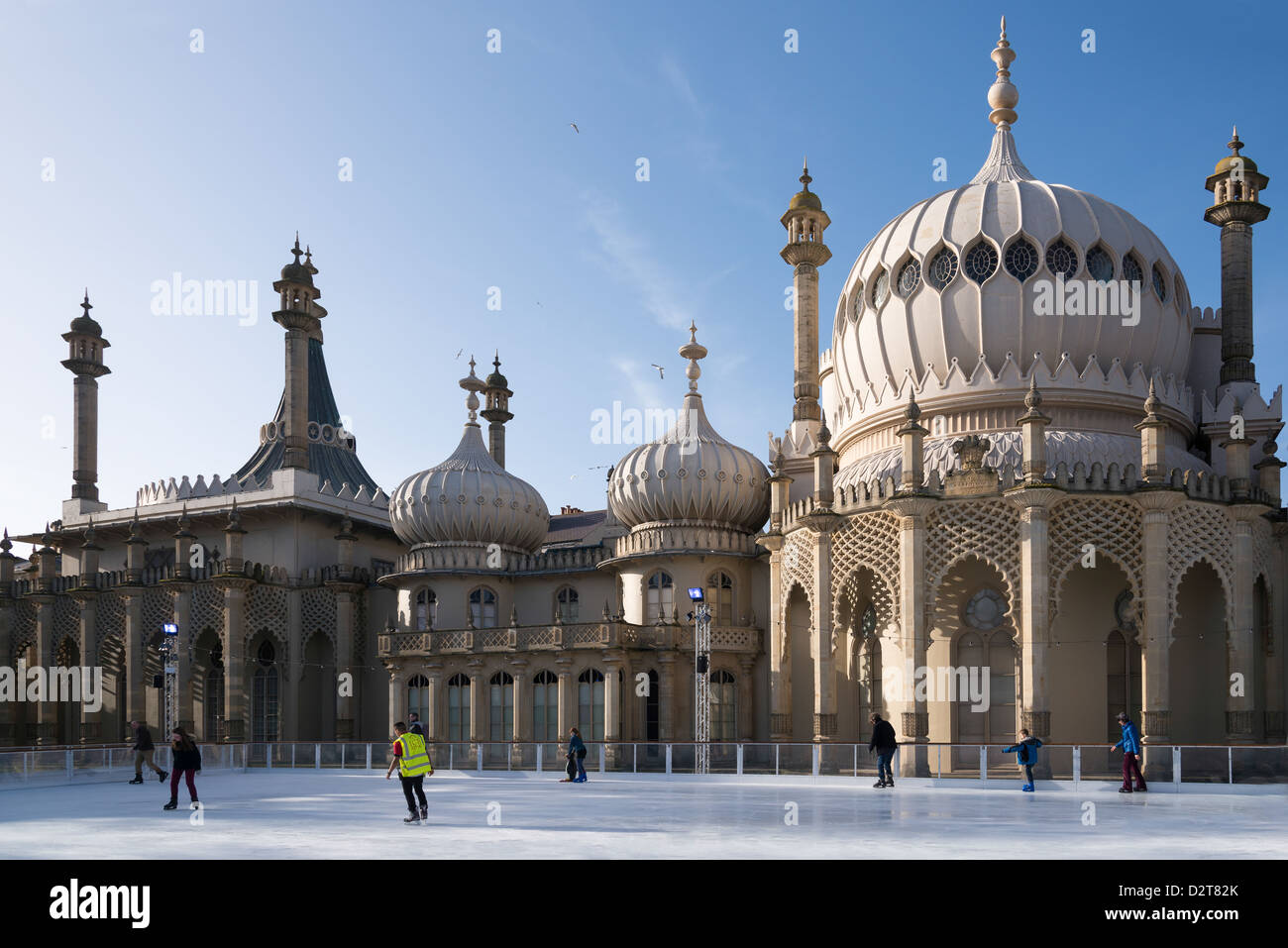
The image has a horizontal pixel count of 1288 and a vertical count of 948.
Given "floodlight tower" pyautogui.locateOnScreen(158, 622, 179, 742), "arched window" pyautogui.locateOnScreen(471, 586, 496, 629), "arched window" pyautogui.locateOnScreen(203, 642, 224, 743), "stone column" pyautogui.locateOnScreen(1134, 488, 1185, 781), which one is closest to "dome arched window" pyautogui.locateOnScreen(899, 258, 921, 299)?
"stone column" pyautogui.locateOnScreen(1134, 488, 1185, 781)

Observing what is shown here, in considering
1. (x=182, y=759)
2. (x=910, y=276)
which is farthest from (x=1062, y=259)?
(x=182, y=759)

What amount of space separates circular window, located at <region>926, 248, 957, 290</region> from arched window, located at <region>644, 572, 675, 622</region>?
11416 mm

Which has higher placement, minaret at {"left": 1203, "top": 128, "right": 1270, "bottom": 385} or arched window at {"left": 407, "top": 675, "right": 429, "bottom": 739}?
minaret at {"left": 1203, "top": 128, "right": 1270, "bottom": 385}

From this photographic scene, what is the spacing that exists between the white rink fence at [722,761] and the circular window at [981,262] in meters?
12.4

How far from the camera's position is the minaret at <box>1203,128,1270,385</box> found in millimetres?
34500

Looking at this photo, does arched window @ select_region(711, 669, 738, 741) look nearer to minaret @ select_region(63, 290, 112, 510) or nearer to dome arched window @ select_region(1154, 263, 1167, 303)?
dome arched window @ select_region(1154, 263, 1167, 303)

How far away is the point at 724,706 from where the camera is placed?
3631 cm

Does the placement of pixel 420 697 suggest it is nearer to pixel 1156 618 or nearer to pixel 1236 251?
pixel 1156 618

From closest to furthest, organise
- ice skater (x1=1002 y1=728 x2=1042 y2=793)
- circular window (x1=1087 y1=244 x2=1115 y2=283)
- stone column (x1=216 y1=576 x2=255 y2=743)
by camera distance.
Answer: ice skater (x1=1002 y1=728 x2=1042 y2=793)
circular window (x1=1087 y1=244 x2=1115 y2=283)
stone column (x1=216 y1=576 x2=255 y2=743)

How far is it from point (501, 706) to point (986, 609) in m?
15.3

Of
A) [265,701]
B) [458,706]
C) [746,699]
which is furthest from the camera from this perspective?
[265,701]

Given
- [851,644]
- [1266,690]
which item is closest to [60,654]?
[851,644]
